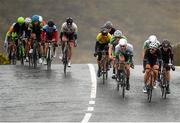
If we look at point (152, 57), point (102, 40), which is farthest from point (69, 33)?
point (152, 57)

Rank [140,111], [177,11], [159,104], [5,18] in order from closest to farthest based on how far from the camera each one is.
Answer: [140,111], [159,104], [5,18], [177,11]

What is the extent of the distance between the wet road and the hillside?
140 feet

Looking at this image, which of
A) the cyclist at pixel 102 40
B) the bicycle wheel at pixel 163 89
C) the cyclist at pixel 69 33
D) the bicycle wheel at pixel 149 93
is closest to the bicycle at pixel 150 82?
the bicycle wheel at pixel 149 93

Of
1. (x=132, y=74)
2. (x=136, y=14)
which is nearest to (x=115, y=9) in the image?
(x=136, y=14)

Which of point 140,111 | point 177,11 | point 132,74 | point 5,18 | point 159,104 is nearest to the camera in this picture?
point 140,111

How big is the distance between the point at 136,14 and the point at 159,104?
58303 mm

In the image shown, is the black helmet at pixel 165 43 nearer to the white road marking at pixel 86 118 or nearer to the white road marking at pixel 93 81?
the white road marking at pixel 93 81

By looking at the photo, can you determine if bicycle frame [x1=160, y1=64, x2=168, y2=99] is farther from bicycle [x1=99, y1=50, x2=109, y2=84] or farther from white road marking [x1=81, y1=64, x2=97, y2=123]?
bicycle [x1=99, y1=50, x2=109, y2=84]

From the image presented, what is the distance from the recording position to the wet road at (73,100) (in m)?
22.4

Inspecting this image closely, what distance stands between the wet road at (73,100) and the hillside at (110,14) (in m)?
42.6

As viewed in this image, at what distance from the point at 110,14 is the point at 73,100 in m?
57.3

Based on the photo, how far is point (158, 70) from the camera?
84.4 ft

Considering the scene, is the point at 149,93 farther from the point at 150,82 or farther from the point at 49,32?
the point at 49,32

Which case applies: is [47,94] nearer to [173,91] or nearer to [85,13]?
[173,91]
